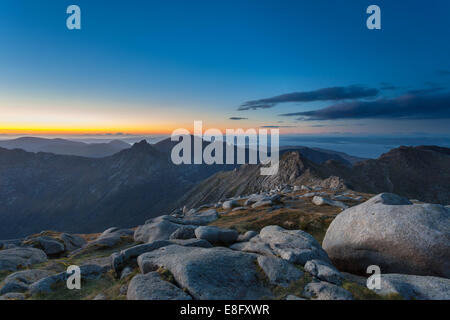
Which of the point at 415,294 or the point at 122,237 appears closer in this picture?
the point at 415,294

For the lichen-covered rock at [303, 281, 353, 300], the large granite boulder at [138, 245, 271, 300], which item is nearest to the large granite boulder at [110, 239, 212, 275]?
the large granite boulder at [138, 245, 271, 300]

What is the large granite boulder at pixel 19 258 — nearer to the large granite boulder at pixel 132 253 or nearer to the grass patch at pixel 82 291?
the grass patch at pixel 82 291

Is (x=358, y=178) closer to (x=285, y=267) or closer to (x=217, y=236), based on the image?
(x=217, y=236)

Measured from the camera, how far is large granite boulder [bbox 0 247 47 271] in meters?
20.9

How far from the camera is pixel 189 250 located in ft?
48.3

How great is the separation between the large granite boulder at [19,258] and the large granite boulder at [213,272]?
15872mm

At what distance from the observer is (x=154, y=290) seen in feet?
34.6

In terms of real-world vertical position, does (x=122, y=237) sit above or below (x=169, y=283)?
below

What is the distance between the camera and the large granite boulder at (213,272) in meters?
10.6

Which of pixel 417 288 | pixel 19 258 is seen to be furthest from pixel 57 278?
pixel 417 288

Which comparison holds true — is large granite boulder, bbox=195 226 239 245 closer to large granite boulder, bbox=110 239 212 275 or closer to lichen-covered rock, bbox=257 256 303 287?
large granite boulder, bbox=110 239 212 275

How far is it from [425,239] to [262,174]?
17304cm
